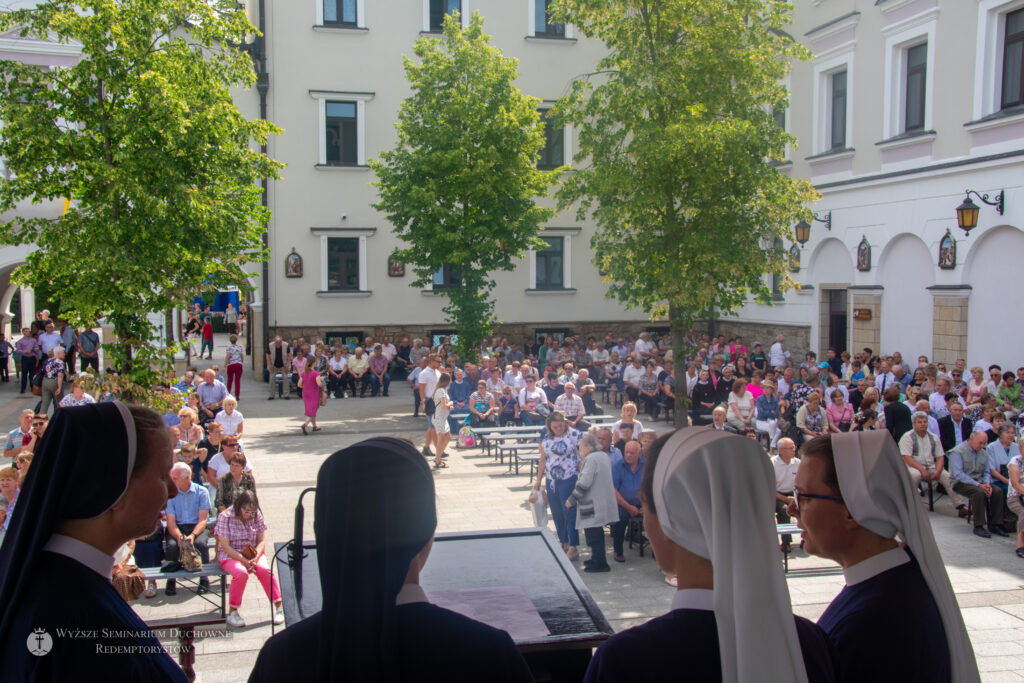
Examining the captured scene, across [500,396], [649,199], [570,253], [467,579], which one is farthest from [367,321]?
[467,579]

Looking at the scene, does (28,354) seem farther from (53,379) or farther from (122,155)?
(122,155)

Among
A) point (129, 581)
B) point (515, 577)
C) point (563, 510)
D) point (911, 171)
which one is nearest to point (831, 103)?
point (911, 171)

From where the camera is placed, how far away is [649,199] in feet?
50.1

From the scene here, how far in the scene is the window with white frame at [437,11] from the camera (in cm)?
2773

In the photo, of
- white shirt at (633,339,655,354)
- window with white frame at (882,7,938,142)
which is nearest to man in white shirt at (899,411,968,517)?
window with white frame at (882,7,938,142)

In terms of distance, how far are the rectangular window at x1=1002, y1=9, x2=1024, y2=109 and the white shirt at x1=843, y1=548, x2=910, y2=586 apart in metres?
18.2

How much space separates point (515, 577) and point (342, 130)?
82.7 feet

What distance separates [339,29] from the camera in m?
26.9

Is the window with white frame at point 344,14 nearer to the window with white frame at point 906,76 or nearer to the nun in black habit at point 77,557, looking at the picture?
the window with white frame at point 906,76

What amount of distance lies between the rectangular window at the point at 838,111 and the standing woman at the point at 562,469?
16.2 meters

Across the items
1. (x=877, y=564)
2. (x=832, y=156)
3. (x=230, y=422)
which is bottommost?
(x=230, y=422)

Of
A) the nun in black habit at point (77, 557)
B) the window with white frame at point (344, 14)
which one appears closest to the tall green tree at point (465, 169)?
the window with white frame at point (344, 14)

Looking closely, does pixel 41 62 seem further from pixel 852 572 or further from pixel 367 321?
pixel 852 572

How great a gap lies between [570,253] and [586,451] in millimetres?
19843
